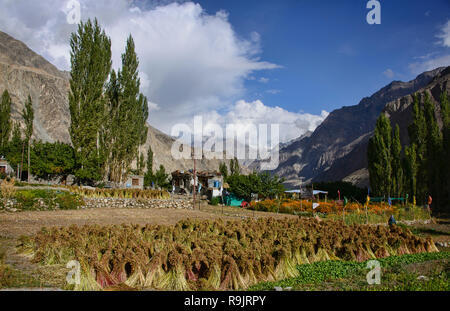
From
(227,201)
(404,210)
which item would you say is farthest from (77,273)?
(227,201)

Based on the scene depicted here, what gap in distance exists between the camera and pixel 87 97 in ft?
101

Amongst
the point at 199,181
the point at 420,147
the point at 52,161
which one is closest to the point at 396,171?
the point at 420,147

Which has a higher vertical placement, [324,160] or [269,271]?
[324,160]

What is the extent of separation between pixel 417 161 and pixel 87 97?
121ft

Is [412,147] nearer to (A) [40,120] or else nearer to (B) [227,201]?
(B) [227,201]

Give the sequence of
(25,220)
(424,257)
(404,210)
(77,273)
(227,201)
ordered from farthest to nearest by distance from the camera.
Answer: (227,201) < (404,210) < (25,220) < (424,257) < (77,273)

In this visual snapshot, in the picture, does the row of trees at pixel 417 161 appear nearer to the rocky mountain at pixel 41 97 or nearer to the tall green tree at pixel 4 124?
the tall green tree at pixel 4 124

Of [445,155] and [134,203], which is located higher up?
[445,155]

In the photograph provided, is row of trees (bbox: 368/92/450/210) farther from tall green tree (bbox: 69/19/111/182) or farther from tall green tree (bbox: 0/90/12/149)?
tall green tree (bbox: 0/90/12/149)

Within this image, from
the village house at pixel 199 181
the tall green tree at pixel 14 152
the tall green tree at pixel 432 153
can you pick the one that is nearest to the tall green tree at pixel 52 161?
the tall green tree at pixel 14 152

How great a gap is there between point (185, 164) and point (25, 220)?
400 ft

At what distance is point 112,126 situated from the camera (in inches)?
1378

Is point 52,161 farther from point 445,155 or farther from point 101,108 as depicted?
point 445,155
